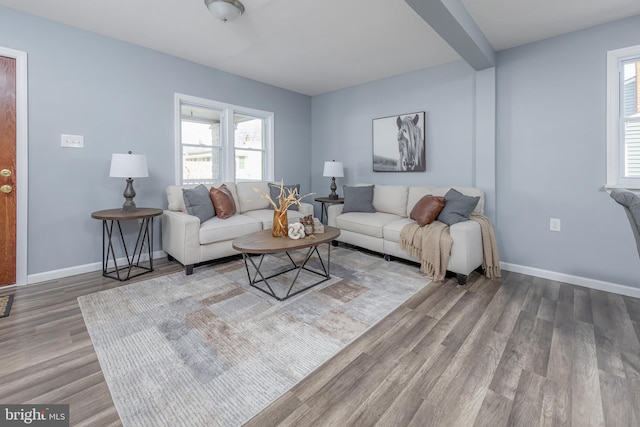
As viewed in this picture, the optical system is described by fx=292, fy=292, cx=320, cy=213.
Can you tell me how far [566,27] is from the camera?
9.12 ft

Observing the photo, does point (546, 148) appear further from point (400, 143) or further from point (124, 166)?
point (124, 166)

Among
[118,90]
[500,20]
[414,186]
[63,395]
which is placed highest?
[500,20]

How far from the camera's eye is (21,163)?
271 centimetres

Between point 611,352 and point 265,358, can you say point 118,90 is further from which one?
point 611,352

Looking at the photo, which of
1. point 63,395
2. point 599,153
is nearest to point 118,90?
point 63,395

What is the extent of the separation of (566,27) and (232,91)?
3917mm

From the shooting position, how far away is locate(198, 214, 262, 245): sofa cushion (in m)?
3.14

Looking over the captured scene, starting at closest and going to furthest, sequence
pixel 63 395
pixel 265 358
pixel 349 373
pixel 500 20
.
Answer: pixel 63 395 → pixel 349 373 → pixel 265 358 → pixel 500 20

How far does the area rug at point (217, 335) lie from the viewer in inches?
54.2

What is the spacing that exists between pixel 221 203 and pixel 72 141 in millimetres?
1566

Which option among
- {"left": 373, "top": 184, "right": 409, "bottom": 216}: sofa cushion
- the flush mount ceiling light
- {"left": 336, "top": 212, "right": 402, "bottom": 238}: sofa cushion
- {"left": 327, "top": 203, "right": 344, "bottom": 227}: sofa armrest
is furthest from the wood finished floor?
the flush mount ceiling light

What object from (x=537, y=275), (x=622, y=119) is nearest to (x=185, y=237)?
(x=537, y=275)

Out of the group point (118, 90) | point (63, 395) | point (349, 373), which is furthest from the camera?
point (118, 90)

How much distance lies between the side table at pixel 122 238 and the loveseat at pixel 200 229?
0.70ft
